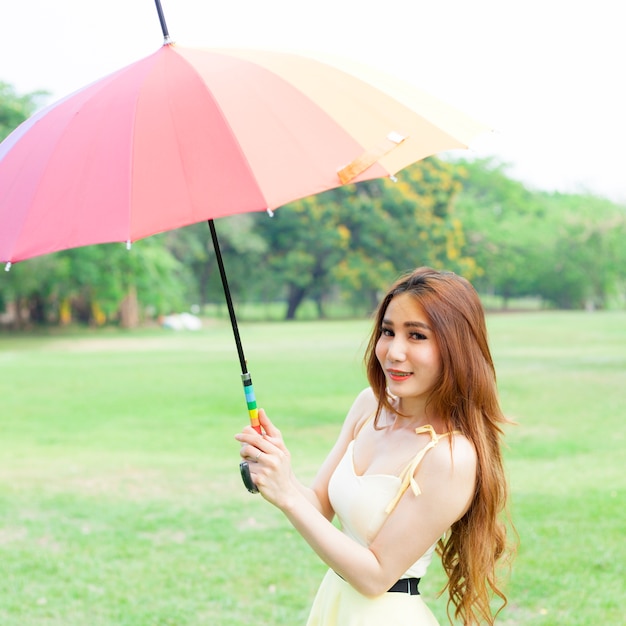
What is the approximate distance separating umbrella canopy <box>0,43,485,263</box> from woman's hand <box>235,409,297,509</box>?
52cm

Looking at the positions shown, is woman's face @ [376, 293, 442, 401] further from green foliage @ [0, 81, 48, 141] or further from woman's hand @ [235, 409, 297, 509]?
green foliage @ [0, 81, 48, 141]

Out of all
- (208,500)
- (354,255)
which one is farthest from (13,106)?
(208,500)

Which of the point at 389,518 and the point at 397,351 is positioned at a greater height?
the point at 397,351

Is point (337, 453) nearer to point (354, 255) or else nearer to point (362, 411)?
point (362, 411)

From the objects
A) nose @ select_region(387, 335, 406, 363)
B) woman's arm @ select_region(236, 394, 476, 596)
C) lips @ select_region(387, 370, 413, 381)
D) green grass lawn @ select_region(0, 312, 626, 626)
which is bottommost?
green grass lawn @ select_region(0, 312, 626, 626)

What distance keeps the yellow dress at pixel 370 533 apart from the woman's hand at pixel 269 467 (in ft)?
0.66

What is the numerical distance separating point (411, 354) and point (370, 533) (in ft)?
1.40

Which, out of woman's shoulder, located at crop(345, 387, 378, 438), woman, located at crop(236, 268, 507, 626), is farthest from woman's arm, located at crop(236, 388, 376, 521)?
woman, located at crop(236, 268, 507, 626)

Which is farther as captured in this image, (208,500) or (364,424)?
(208,500)

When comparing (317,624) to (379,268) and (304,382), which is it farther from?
(379,268)

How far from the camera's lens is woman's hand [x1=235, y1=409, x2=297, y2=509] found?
1.96 m

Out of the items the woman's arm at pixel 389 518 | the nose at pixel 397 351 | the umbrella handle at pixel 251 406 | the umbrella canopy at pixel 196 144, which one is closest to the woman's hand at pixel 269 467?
the woman's arm at pixel 389 518

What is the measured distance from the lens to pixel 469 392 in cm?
208

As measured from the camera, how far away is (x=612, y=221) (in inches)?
1817
